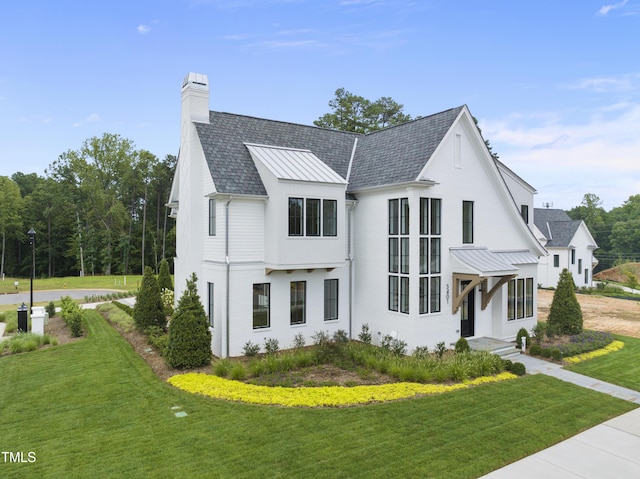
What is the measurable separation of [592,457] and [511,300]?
33.6 feet

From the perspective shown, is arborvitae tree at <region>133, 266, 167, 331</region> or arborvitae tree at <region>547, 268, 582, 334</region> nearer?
arborvitae tree at <region>133, 266, 167, 331</region>

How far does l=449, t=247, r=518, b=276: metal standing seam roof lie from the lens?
51.1 feet

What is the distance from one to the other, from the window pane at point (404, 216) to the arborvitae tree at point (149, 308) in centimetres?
1163

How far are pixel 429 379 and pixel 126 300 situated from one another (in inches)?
992

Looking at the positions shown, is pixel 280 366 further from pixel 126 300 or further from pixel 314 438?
pixel 126 300

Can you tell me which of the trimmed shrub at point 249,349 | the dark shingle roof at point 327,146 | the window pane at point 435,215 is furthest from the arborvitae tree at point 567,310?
the trimmed shrub at point 249,349

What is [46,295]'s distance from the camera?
3475cm

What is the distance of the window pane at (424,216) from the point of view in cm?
1545

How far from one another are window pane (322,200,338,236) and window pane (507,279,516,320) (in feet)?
28.2

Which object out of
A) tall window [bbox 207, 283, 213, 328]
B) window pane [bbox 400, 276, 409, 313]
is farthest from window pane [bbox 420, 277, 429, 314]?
tall window [bbox 207, 283, 213, 328]

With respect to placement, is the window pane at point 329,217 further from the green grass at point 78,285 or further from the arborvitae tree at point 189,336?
the green grass at point 78,285

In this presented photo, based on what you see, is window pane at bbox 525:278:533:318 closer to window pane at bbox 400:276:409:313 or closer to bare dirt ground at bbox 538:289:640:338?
bare dirt ground at bbox 538:289:640:338

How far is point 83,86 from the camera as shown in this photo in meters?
23.0

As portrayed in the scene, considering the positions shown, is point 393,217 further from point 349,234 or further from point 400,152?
point 400,152
